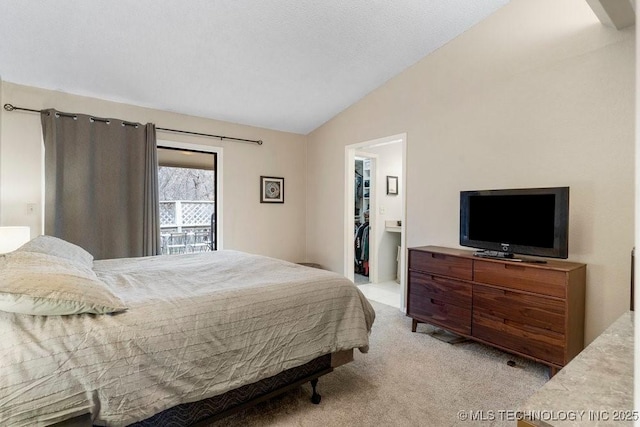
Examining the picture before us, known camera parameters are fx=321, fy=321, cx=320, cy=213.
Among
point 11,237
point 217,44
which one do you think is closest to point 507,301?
point 217,44

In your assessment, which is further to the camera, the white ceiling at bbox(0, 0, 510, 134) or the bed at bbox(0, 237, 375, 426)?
the white ceiling at bbox(0, 0, 510, 134)

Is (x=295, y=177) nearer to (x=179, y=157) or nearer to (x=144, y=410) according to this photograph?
(x=179, y=157)

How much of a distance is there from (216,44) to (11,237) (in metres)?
2.19

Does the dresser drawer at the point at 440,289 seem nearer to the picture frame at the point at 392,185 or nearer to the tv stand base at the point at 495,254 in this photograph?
the tv stand base at the point at 495,254

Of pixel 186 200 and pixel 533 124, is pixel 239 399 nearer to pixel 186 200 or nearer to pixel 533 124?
pixel 533 124

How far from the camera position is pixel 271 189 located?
15.5ft

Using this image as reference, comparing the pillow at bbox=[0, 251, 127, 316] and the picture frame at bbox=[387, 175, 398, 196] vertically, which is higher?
the picture frame at bbox=[387, 175, 398, 196]

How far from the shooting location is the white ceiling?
7.89 feet

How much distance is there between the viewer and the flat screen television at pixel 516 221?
7.59ft

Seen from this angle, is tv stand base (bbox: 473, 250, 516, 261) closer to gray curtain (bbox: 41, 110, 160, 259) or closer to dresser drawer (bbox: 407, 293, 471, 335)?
dresser drawer (bbox: 407, 293, 471, 335)

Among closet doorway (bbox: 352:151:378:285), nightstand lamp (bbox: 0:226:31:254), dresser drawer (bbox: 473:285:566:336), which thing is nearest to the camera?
dresser drawer (bbox: 473:285:566:336)

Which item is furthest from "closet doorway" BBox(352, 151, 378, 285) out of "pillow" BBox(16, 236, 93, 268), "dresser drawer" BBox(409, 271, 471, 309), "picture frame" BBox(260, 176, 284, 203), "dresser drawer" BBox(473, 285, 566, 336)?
"pillow" BBox(16, 236, 93, 268)

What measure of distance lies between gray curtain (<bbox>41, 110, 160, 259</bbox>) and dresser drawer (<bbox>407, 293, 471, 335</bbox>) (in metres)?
2.84

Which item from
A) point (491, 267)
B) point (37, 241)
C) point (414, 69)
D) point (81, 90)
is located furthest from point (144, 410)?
point (414, 69)
